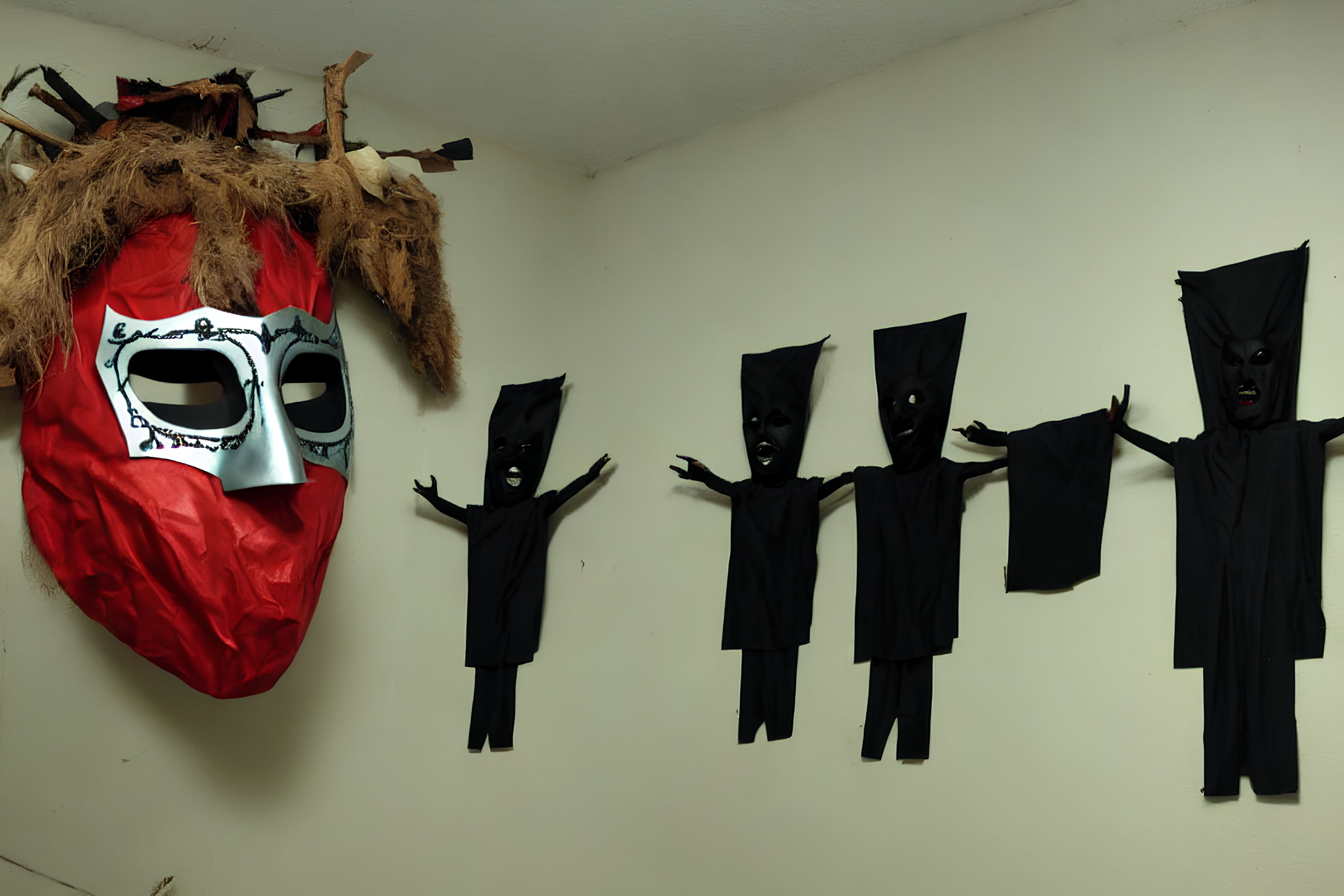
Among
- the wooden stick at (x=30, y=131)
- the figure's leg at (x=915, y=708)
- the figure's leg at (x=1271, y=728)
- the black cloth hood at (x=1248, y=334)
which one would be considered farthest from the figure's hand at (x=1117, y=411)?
the wooden stick at (x=30, y=131)

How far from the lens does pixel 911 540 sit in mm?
2021

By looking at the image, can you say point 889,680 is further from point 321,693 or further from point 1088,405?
point 321,693

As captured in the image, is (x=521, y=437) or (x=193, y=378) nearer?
(x=193, y=378)

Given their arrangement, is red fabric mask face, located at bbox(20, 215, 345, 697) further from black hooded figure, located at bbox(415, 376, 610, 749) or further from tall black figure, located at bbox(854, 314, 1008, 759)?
tall black figure, located at bbox(854, 314, 1008, 759)

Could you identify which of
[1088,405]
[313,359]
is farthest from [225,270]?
[1088,405]

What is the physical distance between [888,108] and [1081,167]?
19.0 inches

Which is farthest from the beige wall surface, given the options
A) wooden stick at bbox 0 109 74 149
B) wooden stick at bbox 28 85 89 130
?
wooden stick at bbox 0 109 74 149

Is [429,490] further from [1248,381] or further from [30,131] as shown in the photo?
[1248,381]

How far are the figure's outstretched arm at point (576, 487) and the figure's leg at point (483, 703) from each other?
0.40m

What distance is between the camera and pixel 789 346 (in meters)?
2.33

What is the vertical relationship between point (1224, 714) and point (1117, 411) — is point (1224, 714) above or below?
below

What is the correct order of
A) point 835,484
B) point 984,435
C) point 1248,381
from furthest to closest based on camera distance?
point 835,484
point 984,435
point 1248,381

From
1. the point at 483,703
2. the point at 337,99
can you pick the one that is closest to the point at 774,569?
the point at 483,703

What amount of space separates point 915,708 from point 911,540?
317 mm
